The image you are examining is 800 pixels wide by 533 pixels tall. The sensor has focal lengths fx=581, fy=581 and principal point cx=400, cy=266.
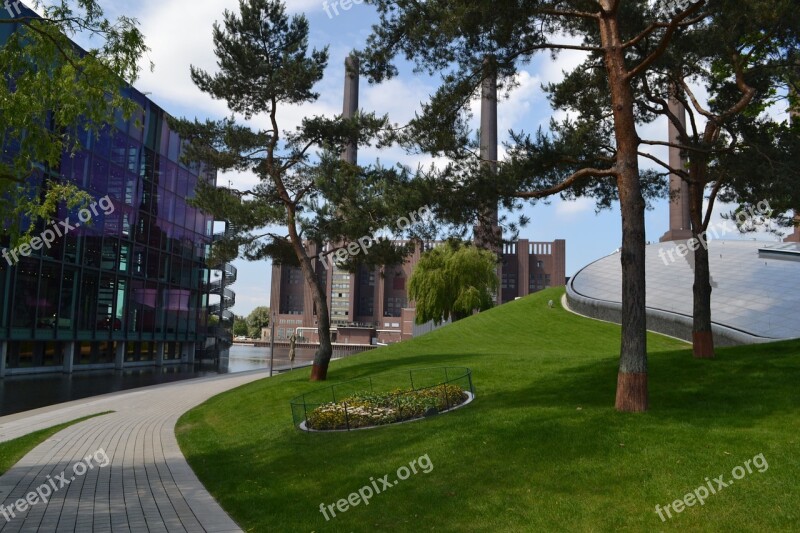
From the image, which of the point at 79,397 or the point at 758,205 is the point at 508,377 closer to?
the point at 758,205

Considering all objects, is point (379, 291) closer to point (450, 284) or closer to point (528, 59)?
point (450, 284)

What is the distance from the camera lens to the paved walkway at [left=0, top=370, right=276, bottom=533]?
299 inches

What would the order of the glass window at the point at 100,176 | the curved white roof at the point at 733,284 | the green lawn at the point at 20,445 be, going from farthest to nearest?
1. the glass window at the point at 100,176
2. the curved white roof at the point at 733,284
3. the green lawn at the point at 20,445

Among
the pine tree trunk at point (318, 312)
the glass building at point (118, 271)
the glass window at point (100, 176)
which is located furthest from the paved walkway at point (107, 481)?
the glass window at point (100, 176)

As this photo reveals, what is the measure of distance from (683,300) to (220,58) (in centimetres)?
2756

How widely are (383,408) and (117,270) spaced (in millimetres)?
30982

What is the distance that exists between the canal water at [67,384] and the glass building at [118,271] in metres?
1.91

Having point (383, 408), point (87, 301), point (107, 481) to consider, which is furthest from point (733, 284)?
point (87, 301)

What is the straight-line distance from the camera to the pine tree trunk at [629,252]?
10812 mm

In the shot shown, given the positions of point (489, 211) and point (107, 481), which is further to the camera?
point (489, 211)

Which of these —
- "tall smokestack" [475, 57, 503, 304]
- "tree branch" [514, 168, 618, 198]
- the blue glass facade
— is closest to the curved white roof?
"tree branch" [514, 168, 618, 198]

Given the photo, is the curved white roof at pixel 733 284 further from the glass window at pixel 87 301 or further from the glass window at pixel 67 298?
the glass window at pixel 67 298

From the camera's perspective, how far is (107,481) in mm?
9758

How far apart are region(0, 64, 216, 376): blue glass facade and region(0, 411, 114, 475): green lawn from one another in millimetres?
16099
